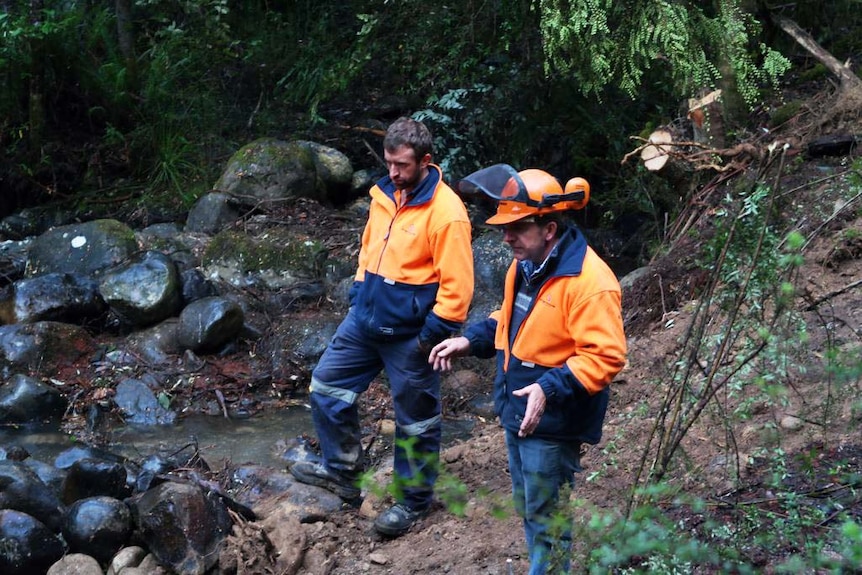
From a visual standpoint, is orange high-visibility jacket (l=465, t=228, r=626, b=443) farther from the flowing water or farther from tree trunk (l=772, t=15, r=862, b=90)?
tree trunk (l=772, t=15, r=862, b=90)

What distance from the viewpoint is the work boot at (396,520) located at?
4.86 meters

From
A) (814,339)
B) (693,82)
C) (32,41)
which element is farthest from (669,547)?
(32,41)

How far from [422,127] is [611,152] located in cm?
555

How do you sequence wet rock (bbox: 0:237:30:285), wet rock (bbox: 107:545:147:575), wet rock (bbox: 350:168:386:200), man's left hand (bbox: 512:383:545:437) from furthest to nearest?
1. wet rock (bbox: 350:168:386:200)
2. wet rock (bbox: 0:237:30:285)
3. wet rock (bbox: 107:545:147:575)
4. man's left hand (bbox: 512:383:545:437)

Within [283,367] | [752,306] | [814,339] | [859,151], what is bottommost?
[283,367]

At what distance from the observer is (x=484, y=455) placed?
19.3ft

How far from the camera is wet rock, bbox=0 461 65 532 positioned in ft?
16.6

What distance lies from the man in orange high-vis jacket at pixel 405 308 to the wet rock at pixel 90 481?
1272mm

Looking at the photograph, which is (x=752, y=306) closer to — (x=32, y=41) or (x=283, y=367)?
(x=283, y=367)

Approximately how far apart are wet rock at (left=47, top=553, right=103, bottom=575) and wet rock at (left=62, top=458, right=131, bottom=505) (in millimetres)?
579

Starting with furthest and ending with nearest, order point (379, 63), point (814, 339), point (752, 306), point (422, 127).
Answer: point (379, 63), point (814, 339), point (422, 127), point (752, 306)

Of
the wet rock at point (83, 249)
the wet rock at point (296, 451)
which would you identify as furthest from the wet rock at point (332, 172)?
the wet rock at point (296, 451)

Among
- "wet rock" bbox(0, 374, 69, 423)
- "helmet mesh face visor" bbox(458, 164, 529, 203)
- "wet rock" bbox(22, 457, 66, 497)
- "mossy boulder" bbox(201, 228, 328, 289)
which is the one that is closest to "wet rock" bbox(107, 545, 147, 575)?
"wet rock" bbox(22, 457, 66, 497)

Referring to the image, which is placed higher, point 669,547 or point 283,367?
point 669,547
